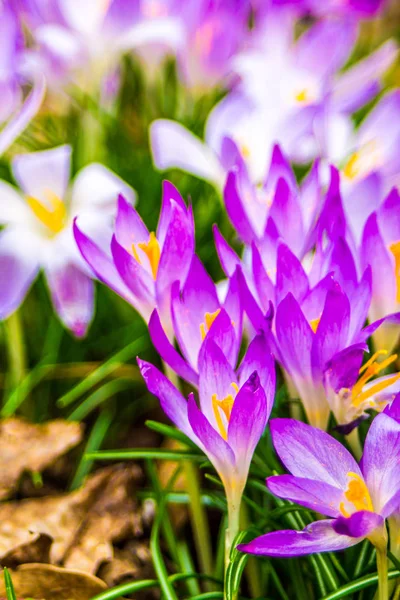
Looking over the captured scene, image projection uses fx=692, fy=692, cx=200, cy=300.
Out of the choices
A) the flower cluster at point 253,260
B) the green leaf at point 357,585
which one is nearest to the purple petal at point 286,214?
the flower cluster at point 253,260

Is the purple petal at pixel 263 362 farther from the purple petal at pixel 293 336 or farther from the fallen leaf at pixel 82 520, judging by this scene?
the fallen leaf at pixel 82 520

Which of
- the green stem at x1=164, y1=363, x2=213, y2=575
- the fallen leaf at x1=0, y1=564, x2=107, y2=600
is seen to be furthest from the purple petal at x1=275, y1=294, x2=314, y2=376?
the fallen leaf at x1=0, y1=564, x2=107, y2=600

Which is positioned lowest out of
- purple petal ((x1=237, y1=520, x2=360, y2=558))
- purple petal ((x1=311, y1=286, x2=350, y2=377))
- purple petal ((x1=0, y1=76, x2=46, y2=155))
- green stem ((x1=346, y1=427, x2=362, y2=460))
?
purple petal ((x1=237, y1=520, x2=360, y2=558))

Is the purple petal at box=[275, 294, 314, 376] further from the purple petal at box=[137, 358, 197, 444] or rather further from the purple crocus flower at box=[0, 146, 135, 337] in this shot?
the purple crocus flower at box=[0, 146, 135, 337]

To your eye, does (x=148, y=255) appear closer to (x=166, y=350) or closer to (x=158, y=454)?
(x=166, y=350)

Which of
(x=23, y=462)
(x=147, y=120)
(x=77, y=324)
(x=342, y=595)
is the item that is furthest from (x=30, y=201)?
(x=342, y=595)

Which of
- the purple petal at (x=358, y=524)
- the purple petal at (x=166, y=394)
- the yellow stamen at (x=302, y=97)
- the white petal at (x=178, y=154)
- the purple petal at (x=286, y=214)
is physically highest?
the yellow stamen at (x=302, y=97)

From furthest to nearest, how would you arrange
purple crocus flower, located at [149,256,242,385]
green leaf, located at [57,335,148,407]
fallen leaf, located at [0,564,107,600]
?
green leaf, located at [57,335,148,407] → fallen leaf, located at [0,564,107,600] → purple crocus flower, located at [149,256,242,385]

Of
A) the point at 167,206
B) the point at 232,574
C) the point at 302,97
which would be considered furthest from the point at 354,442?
the point at 302,97
